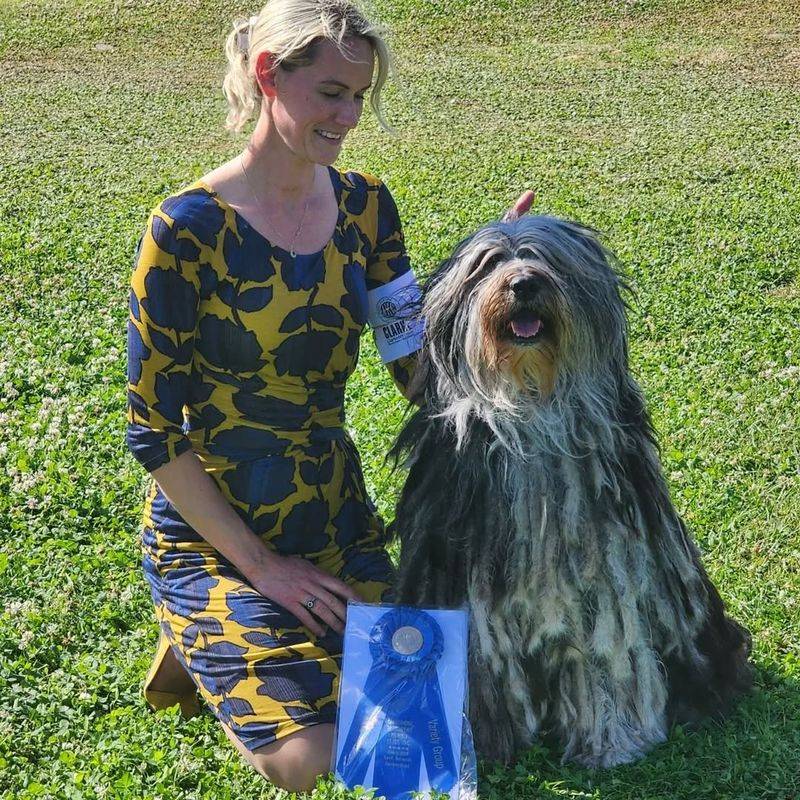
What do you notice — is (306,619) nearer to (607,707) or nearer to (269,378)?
(269,378)

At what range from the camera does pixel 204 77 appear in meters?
13.7

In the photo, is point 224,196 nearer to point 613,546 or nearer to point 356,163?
point 613,546

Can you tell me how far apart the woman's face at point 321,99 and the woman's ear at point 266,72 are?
0.7 inches

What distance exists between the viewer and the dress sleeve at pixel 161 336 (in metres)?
3.02

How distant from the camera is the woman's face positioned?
301 centimetres

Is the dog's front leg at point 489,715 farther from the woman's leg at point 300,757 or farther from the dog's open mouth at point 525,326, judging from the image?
A: the dog's open mouth at point 525,326

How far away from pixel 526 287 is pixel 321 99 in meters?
0.85

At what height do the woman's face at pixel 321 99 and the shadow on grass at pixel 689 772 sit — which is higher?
the woman's face at pixel 321 99

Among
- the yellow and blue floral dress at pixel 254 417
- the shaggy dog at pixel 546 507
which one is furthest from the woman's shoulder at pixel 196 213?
the shaggy dog at pixel 546 507

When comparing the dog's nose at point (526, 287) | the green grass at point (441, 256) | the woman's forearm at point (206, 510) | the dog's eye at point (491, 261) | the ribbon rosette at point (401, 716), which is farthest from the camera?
the green grass at point (441, 256)

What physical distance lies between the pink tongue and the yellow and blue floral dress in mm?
580

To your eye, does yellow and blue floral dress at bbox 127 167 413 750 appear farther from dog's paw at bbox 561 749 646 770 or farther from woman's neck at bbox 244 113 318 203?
dog's paw at bbox 561 749 646 770

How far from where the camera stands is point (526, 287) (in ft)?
8.71

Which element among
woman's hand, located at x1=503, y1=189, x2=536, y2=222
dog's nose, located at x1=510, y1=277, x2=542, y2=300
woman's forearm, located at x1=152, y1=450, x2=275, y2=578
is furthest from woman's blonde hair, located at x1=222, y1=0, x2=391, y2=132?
woman's forearm, located at x1=152, y1=450, x2=275, y2=578
